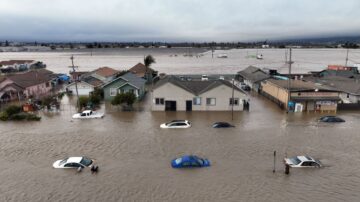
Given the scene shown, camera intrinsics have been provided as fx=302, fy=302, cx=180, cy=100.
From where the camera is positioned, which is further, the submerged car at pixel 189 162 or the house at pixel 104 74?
the house at pixel 104 74

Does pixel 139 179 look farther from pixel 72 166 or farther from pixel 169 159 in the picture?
pixel 72 166

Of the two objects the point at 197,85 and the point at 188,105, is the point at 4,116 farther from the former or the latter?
the point at 197,85

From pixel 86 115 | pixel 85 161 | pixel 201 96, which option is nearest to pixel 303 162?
pixel 85 161

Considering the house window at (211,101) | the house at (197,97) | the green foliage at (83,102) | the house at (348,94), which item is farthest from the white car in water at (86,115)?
the house at (348,94)

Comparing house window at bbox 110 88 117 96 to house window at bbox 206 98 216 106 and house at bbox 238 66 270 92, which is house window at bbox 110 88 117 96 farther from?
house at bbox 238 66 270 92

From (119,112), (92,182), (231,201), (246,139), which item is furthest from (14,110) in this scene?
(231,201)

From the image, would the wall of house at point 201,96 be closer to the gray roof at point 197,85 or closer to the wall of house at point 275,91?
the gray roof at point 197,85

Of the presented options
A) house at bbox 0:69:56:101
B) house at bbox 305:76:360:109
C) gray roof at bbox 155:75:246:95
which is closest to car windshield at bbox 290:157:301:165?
gray roof at bbox 155:75:246:95
